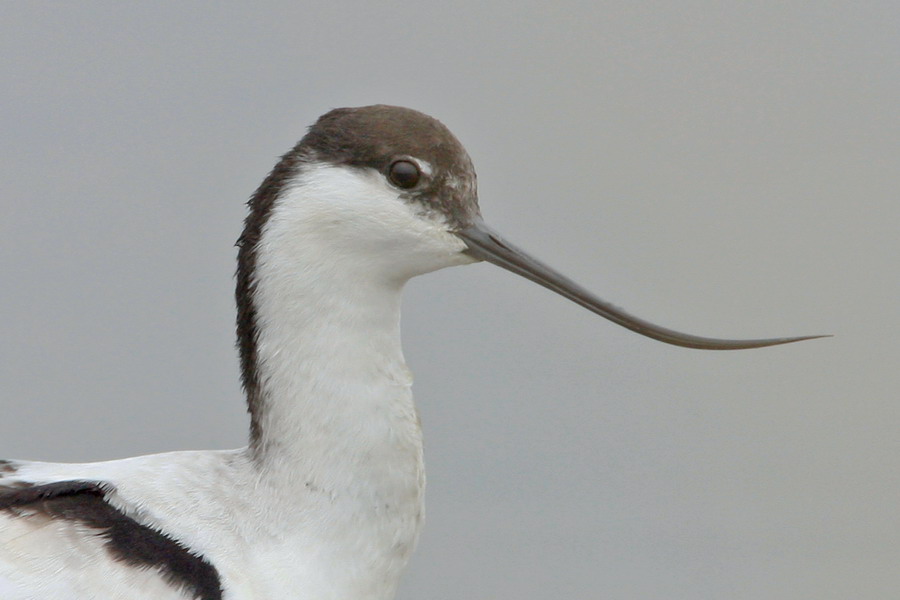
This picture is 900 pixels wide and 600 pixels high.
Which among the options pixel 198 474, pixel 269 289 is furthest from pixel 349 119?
pixel 198 474

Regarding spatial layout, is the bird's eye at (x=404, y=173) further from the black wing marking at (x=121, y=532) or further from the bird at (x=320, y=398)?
the black wing marking at (x=121, y=532)

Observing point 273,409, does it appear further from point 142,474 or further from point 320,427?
point 142,474

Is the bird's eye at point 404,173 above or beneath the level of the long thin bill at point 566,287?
above

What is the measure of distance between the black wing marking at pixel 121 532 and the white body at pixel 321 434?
22 mm

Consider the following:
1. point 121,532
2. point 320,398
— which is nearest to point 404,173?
point 320,398

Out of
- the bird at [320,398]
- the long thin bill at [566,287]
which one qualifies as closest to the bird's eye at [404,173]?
the bird at [320,398]

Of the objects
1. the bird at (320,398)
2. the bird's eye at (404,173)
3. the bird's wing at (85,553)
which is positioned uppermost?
the bird's eye at (404,173)

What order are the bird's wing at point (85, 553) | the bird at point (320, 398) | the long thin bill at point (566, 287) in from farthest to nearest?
the long thin bill at point (566, 287), the bird at point (320, 398), the bird's wing at point (85, 553)

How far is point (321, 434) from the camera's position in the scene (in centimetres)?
274

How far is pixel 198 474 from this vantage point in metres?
2.77

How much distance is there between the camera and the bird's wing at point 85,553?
8.37 ft

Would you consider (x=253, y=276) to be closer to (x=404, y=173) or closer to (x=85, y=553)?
(x=404, y=173)

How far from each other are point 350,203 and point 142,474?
654 mm

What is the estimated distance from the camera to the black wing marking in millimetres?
2605
